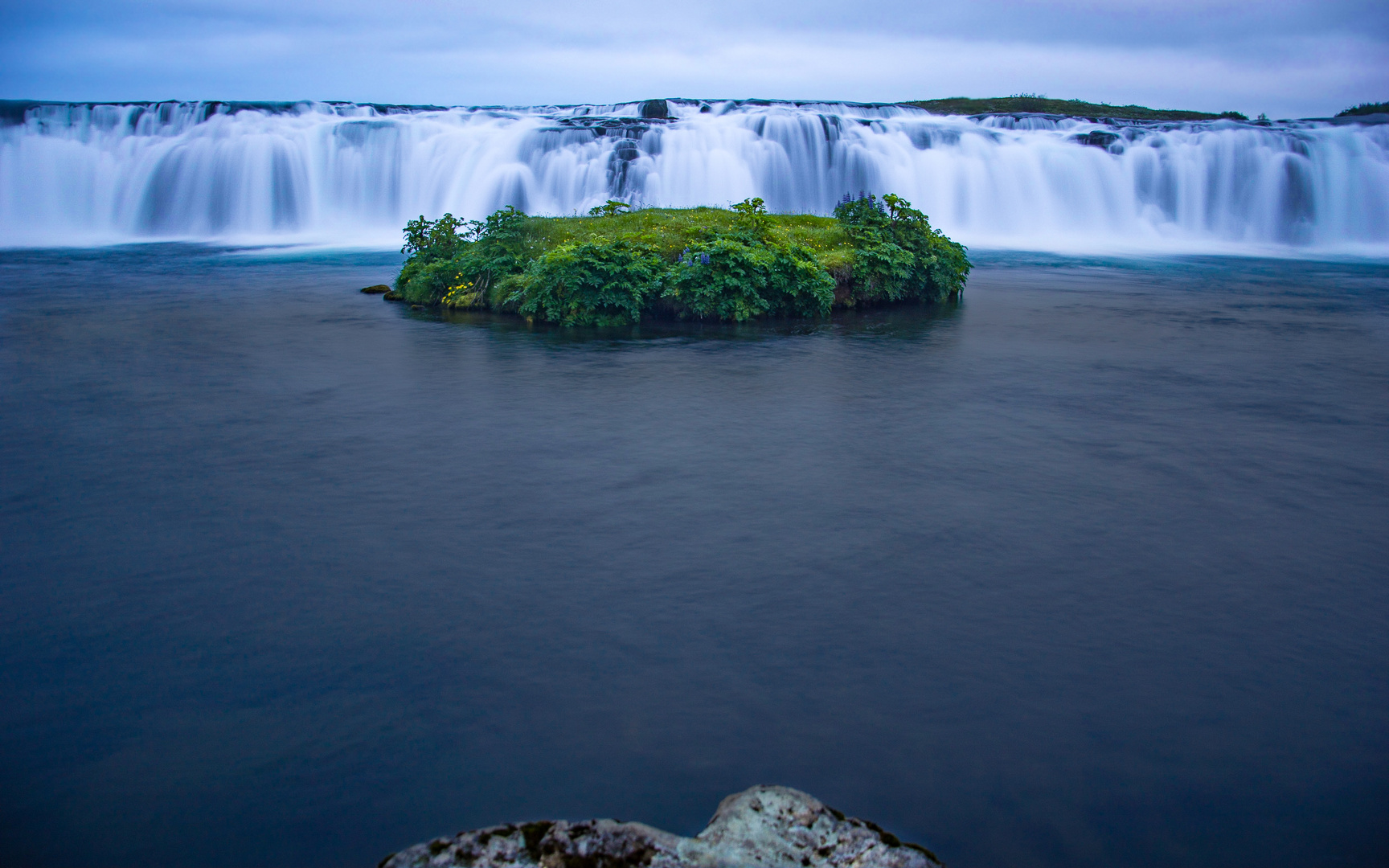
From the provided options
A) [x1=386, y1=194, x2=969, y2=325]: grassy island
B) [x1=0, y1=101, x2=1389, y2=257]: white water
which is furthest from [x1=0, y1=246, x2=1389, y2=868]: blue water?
[x1=0, y1=101, x2=1389, y2=257]: white water

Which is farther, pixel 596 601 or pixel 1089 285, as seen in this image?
pixel 1089 285

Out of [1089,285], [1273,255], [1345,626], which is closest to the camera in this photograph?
[1345,626]

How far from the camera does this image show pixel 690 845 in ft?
10.3

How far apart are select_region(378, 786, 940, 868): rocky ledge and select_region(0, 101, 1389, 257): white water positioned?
26.9m

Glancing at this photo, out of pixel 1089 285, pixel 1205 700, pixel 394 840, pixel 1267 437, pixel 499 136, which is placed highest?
pixel 499 136

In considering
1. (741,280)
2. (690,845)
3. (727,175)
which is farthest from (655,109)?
(690,845)

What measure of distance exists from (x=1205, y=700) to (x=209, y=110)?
40.8 m

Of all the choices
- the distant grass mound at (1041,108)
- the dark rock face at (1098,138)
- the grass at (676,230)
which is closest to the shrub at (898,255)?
the grass at (676,230)

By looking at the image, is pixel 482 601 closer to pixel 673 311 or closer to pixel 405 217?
pixel 673 311

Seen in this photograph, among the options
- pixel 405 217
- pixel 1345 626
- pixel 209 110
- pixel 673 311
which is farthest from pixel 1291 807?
pixel 209 110

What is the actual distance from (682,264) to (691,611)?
10.4m

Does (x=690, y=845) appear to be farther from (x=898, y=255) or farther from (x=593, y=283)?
(x=898, y=255)

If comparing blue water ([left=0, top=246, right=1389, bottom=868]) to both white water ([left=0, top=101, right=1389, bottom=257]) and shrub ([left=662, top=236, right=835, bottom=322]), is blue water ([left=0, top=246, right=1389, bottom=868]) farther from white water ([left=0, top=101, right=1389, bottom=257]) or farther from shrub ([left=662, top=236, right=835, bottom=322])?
white water ([left=0, top=101, right=1389, bottom=257])

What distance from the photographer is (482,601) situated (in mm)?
5574
